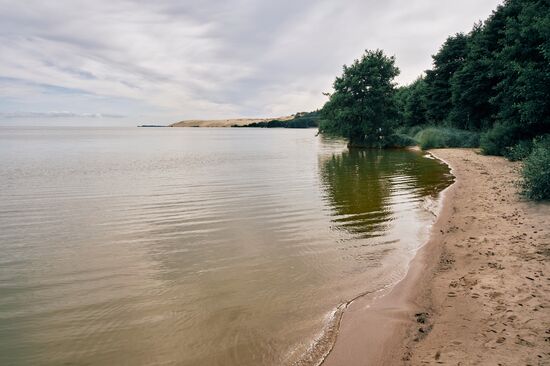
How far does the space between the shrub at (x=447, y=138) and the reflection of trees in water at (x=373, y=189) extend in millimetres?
15284

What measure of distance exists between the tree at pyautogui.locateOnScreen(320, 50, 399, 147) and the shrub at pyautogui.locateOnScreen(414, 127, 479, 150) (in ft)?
18.1

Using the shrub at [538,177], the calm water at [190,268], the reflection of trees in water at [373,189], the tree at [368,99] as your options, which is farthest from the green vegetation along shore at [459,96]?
the calm water at [190,268]

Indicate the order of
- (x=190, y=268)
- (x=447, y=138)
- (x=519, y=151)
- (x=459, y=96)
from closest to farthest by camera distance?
(x=190, y=268), (x=519, y=151), (x=459, y=96), (x=447, y=138)

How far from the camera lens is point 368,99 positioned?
4672 centimetres

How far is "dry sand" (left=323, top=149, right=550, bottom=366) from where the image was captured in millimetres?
4641

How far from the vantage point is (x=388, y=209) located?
13570 mm

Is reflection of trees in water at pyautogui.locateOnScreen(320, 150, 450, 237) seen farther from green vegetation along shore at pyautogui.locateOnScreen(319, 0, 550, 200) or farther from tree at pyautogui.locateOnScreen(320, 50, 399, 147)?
tree at pyautogui.locateOnScreen(320, 50, 399, 147)

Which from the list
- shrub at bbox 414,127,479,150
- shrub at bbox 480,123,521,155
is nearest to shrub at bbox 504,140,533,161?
shrub at bbox 480,123,521,155

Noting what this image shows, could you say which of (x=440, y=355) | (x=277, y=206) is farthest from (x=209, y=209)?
(x=440, y=355)

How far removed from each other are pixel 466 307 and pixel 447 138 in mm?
40647

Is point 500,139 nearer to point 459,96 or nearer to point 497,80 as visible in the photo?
point 497,80

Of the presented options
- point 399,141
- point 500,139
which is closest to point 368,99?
point 399,141

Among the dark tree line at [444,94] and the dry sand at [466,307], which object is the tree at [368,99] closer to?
the dark tree line at [444,94]

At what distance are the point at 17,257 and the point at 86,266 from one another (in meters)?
2.22
